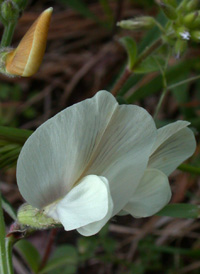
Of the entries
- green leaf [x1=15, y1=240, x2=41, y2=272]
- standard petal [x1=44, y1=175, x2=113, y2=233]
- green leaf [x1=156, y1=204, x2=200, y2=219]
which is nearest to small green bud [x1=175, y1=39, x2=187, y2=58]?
green leaf [x1=156, y1=204, x2=200, y2=219]

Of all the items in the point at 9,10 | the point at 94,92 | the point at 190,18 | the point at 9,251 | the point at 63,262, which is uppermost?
the point at 9,10

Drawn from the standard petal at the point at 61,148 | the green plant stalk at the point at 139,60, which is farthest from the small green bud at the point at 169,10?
the standard petal at the point at 61,148

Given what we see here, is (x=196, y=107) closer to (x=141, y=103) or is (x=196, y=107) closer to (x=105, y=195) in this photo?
(x=141, y=103)

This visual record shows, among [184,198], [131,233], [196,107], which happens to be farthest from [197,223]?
[196,107]

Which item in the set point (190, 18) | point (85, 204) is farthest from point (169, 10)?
point (85, 204)

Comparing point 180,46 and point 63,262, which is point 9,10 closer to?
point 180,46

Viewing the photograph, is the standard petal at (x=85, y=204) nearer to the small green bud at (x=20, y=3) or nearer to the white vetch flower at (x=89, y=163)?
the white vetch flower at (x=89, y=163)

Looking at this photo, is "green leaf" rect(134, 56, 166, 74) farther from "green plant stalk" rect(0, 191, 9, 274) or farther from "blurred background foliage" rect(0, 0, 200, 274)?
"green plant stalk" rect(0, 191, 9, 274)
